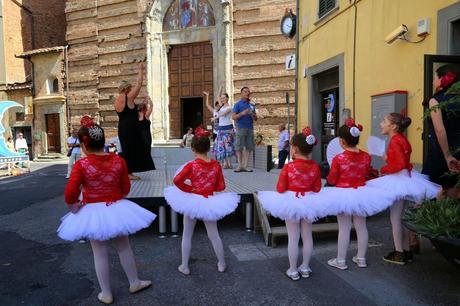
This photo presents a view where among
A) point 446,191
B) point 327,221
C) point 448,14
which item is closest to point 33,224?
point 327,221

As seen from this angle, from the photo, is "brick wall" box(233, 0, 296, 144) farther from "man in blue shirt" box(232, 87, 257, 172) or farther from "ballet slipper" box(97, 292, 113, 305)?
"ballet slipper" box(97, 292, 113, 305)

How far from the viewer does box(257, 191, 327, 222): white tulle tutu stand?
150 inches

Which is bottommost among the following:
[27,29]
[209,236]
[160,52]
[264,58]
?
[209,236]

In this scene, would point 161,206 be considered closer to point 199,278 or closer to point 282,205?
point 199,278

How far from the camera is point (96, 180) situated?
348 cm

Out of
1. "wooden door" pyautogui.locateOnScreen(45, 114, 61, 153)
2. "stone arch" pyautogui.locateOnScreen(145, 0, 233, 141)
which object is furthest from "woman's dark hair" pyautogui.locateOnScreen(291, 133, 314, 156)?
"wooden door" pyautogui.locateOnScreen(45, 114, 61, 153)

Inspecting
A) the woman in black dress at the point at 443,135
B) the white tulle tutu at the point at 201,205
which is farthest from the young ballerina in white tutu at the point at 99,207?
the woman in black dress at the point at 443,135

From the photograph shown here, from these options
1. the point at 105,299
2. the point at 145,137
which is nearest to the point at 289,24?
the point at 145,137

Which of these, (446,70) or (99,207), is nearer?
(99,207)

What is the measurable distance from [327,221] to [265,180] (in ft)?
5.54

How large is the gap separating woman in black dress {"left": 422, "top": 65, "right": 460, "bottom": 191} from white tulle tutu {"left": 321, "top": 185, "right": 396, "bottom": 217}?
0.62m

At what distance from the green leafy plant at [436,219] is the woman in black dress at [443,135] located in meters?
0.49

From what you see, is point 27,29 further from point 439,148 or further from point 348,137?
point 439,148

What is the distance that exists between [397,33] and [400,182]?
3846 mm
